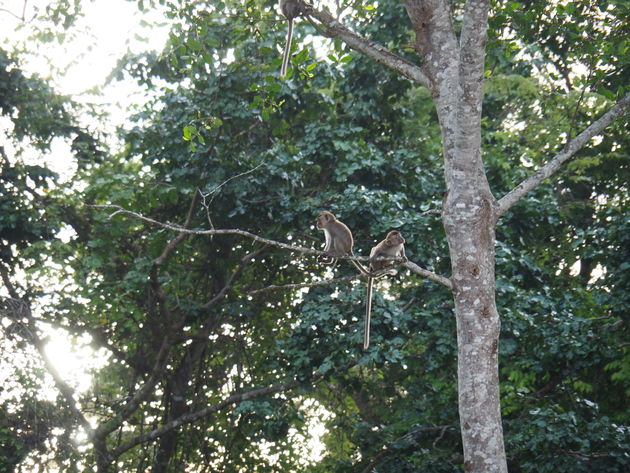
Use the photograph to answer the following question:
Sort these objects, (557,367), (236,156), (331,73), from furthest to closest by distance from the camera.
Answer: (331,73) → (236,156) → (557,367)

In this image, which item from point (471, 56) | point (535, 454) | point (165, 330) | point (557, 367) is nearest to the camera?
point (471, 56)

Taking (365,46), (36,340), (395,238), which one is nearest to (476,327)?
(365,46)

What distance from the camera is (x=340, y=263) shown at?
30.6 ft

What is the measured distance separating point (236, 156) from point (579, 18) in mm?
4749

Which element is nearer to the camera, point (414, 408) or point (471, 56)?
point (471, 56)

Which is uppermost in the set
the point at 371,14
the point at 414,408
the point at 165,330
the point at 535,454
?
the point at 371,14

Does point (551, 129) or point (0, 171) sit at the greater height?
point (551, 129)

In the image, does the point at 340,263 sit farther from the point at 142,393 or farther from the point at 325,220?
the point at 142,393

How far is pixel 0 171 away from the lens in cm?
1121

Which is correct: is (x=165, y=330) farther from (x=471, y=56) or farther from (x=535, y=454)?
(x=471, y=56)

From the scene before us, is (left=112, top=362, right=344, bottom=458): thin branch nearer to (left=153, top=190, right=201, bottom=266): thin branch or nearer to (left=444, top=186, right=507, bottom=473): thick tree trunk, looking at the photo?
(left=153, top=190, right=201, bottom=266): thin branch

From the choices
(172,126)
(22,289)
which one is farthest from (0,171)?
(172,126)

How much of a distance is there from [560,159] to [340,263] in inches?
173

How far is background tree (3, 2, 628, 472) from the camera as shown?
26.9 feet
